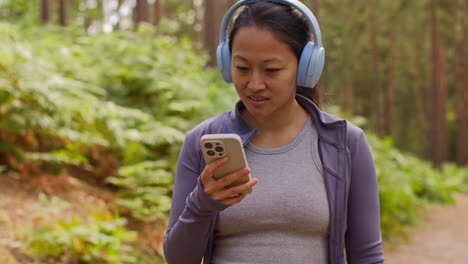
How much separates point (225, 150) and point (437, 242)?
9.71 metres

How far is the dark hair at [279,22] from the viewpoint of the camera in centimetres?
198

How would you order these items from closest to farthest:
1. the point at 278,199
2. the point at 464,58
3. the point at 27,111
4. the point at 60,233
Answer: the point at 278,199 < the point at 60,233 < the point at 27,111 < the point at 464,58

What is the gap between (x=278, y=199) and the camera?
6.46ft

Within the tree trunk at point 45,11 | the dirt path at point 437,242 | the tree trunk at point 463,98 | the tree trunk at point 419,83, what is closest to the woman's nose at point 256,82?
the dirt path at point 437,242

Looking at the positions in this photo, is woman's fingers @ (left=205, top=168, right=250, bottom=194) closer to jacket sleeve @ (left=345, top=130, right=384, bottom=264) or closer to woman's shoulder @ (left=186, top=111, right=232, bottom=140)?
woman's shoulder @ (left=186, top=111, right=232, bottom=140)

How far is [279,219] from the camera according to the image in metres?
1.96

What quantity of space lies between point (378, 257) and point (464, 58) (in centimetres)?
2632

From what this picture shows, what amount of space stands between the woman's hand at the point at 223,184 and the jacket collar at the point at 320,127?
12.7 inches

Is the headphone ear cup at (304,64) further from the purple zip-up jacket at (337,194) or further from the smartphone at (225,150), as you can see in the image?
the smartphone at (225,150)

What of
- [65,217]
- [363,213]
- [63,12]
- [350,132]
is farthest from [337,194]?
[63,12]

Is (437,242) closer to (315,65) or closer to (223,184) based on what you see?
(315,65)

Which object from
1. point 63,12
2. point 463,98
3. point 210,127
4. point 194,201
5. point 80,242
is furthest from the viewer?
point 463,98

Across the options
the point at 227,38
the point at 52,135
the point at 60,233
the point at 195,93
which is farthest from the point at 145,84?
the point at 227,38

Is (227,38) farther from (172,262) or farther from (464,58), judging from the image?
(464,58)
